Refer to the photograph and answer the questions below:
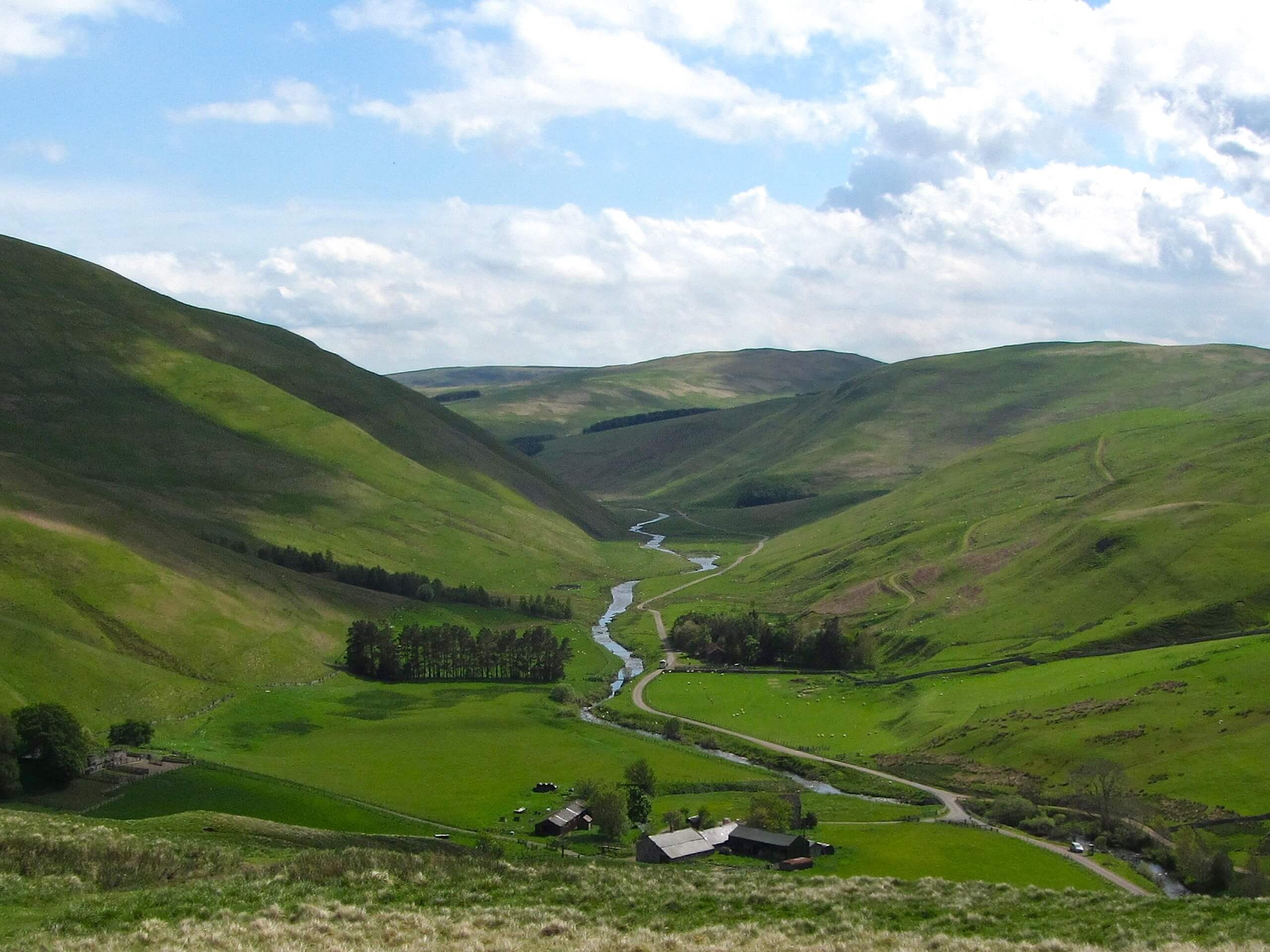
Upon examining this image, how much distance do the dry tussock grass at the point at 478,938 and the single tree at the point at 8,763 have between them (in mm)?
45941

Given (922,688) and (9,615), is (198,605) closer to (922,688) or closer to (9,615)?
(9,615)

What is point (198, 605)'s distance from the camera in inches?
5079

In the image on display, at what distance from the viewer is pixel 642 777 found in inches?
3287

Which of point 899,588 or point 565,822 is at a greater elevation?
point 899,588

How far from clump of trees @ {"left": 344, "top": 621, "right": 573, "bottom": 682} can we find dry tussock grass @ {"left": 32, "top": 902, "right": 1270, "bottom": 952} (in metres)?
102

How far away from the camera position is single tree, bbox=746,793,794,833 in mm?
71875

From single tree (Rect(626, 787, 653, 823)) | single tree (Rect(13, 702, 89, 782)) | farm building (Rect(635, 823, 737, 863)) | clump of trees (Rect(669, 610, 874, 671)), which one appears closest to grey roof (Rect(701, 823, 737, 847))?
farm building (Rect(635, 823, 737, 863))

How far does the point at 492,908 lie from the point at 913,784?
6027 centimetres

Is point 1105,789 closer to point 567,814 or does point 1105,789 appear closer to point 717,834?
point 717,834

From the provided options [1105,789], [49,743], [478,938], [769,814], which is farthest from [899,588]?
[478,938]

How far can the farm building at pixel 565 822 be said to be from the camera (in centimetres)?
7281

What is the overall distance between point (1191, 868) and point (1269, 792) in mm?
11489

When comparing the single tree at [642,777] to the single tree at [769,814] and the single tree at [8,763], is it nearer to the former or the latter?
the single tree at [769,814]

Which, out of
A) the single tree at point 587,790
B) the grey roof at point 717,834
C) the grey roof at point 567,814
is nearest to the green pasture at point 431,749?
the single tree at point 587,790
